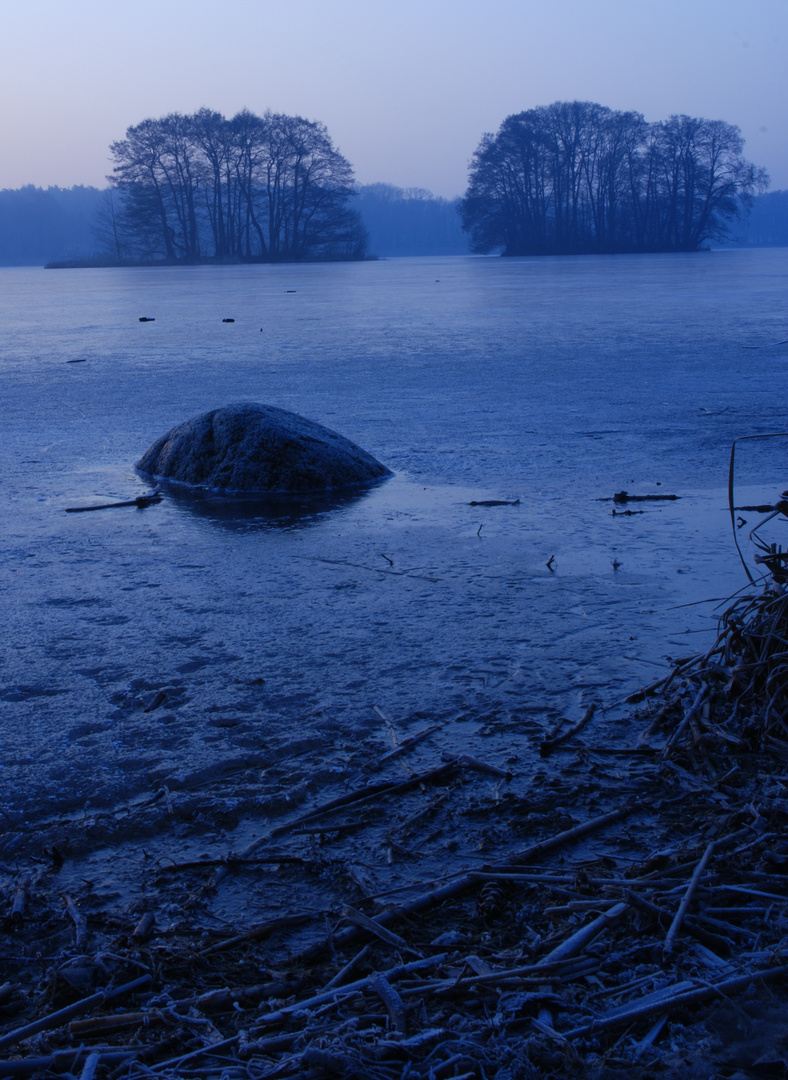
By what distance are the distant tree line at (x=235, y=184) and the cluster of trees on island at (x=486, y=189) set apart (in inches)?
4.3

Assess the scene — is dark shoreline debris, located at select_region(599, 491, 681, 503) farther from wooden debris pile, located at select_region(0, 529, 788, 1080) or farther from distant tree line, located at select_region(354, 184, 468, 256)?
distant tree line, located at select_region(354, 184, 468, 256)

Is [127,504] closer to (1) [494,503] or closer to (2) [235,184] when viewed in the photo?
(1) [494,503]

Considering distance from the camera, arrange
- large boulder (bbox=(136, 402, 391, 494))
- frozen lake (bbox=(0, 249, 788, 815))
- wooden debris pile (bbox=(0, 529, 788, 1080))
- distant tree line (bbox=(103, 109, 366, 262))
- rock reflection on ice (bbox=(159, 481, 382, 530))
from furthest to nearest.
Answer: distant tree line (bbox=(103, 109, 366, 262)), large boulder (bbox=(136, 402, 391, 494)), rock reflection on ice (bbox=(159, 481, 382, 530)), frozen lake (bbox=(0, 249, 788, 815)), wooden debris pile (bbox=(0, 529, 788, 1080))

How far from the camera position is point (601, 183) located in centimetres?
9369

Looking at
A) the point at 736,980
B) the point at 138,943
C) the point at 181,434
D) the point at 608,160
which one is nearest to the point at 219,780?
the point at 138,943

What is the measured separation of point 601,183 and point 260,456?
96044mm

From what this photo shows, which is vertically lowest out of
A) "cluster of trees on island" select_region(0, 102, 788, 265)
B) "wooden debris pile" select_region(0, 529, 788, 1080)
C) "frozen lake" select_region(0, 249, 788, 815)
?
"wooden debris pile" select_region(0, 529, 788, 1080)

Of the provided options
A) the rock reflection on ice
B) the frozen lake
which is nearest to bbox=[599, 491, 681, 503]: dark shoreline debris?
the frozen lake

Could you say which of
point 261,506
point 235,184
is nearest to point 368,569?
point 261,506

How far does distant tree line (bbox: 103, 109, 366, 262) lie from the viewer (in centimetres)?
8531

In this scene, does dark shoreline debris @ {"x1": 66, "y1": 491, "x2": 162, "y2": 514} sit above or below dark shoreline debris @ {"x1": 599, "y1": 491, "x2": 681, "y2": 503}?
above

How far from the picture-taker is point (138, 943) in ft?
6.57

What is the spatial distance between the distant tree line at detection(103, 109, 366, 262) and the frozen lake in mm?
78726

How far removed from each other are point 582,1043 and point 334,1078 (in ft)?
1.37
